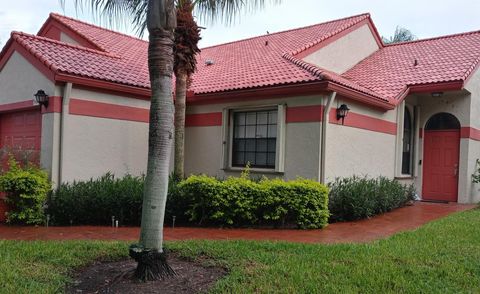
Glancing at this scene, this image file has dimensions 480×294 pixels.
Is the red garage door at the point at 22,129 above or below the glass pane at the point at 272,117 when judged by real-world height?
below

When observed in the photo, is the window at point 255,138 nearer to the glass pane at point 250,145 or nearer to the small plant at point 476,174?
the glass pane at point 250,145

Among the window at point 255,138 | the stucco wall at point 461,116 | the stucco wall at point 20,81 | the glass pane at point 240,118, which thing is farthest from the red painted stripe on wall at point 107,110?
the stucco wall at point 461,116

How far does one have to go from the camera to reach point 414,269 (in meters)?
5.39

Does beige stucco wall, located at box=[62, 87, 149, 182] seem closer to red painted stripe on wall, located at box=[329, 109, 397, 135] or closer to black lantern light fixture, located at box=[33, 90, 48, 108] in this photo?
black lantern light fixture, located at box=[33, 90, 48, 108]

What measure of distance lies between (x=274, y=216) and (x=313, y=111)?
295 centimetres

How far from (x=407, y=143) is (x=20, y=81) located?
1202cm

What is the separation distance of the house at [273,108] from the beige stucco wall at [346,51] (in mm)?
52

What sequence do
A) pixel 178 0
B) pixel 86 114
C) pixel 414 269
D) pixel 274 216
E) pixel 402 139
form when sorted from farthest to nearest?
1. pixel 402 139
2. pixel 86 114
3. pixel 274 216
4. pixel 178 0
5. pixel 414 269

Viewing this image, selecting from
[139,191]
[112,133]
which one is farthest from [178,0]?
[112,133]

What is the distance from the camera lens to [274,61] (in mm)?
12977

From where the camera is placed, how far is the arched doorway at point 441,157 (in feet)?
45.0

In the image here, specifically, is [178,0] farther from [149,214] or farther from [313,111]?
[313,111]

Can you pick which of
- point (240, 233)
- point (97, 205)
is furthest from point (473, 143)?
point (97, 205)

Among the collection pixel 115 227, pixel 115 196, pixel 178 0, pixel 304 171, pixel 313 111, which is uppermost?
pixel 178 0
